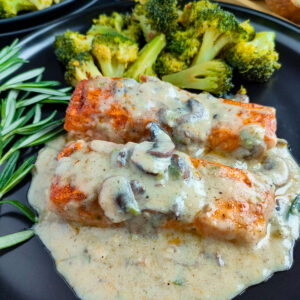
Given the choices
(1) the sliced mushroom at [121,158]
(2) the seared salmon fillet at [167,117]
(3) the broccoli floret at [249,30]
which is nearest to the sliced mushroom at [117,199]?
(1) the sliced mushroom at [121,158]

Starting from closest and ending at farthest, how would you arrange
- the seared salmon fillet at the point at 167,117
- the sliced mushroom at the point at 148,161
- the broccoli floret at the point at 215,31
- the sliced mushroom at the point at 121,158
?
the sliced mushroom at the point at 148,161 < the sliced mushroom at the point at 121,158 < the seared salmon fillet at the point at 167,117 < the broccoli floret at the point at 215,31

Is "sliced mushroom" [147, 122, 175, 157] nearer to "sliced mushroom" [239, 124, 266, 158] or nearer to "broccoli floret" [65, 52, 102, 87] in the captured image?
"sliced mushroom" [239, 124, 266, 158]

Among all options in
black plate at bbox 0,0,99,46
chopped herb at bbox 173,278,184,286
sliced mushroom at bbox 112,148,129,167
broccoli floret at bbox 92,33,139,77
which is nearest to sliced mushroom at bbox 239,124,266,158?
sliced mushroom at bbox 112,148,129,167

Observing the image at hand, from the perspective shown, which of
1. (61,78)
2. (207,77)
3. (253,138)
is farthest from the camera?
(61,78)

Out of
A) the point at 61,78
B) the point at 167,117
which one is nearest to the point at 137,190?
the point at 167,117

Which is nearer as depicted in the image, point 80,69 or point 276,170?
point 276,170

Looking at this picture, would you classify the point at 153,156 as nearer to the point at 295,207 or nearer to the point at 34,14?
the point at 295,207

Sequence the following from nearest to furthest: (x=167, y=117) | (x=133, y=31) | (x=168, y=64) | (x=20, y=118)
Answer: (x=167, y=117)
(x=20, y=118)
(x=168, y=64)
(x=133, y=31)

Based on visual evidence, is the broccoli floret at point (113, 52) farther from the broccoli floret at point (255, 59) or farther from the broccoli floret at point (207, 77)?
the broccoli floret at point (255, 59)
